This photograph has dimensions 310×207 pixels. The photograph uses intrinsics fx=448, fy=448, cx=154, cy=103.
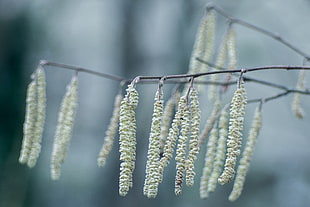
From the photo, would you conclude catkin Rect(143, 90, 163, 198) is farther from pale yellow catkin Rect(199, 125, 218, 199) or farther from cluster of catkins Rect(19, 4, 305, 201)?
pale yellow catkin Rect(199, 125, 218, 199)

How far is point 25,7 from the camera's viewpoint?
121 inches

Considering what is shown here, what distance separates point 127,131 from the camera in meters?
0.58

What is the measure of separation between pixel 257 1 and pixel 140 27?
0.78m

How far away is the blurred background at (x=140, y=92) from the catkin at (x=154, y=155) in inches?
77.9

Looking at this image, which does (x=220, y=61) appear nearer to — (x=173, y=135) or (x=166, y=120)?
(x=166, y=120)

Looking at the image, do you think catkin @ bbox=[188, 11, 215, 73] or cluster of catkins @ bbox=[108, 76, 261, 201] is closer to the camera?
cluster of catkins @ bbox=[108, 76, 261, 201]

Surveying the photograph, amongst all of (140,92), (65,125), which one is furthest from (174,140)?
(140,92)

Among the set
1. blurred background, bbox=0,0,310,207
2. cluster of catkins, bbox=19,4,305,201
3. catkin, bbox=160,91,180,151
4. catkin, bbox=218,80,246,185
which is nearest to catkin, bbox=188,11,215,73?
cluster of catkins, bbox=19,4,305,201

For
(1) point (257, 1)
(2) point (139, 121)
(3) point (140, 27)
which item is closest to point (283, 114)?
(1) point (257, 1)

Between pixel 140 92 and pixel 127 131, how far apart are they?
2306 millimetres

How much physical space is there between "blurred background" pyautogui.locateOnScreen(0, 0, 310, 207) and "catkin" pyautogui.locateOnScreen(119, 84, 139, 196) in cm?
195

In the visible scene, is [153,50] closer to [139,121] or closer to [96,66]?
[139,121]

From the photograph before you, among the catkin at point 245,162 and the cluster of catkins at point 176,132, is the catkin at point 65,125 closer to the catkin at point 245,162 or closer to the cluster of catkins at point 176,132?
the cluster of catkins at point 176,132

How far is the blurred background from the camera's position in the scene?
2613 mm
